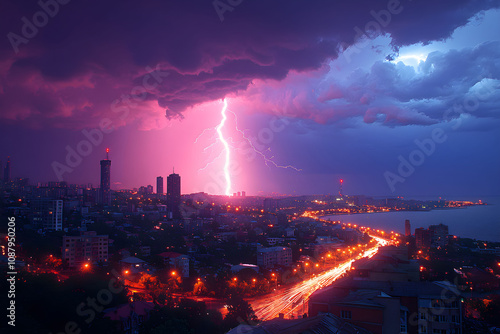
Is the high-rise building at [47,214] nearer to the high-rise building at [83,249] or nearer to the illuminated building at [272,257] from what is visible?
the high-rise building at [83,249]

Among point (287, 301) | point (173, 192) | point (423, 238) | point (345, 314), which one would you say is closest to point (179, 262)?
point (287, 301)

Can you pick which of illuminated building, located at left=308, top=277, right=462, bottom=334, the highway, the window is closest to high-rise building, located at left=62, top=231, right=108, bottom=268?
the highway

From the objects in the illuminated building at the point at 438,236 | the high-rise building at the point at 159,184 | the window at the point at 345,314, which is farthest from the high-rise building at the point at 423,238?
the high-rise building at the point at 159,184

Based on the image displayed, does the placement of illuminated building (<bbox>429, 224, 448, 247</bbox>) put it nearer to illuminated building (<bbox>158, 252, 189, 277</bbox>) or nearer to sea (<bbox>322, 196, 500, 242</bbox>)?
sea (<bbox>322, 196, 500, 242</bbox>)

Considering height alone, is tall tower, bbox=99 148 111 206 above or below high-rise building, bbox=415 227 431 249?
above

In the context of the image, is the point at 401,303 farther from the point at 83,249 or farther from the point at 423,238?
the point at 423,238
